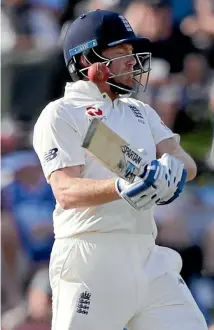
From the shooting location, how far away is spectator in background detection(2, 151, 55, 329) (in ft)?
20.5


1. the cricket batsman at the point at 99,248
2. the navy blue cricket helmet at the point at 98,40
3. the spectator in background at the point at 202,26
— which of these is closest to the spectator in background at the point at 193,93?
the spectator in background at the point at 202,26

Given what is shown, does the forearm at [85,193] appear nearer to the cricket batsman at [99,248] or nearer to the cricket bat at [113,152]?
the cricket batsman at [99,248]

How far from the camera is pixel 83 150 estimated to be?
3455mm

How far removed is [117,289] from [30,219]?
2.97m

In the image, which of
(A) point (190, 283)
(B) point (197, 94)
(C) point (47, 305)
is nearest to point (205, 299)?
(A) point (190, 283)

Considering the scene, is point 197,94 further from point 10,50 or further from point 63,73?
point 10,50

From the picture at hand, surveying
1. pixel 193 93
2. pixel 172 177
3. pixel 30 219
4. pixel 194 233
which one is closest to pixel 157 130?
pixel 172 177

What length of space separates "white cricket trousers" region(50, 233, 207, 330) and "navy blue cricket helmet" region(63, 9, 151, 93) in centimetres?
72

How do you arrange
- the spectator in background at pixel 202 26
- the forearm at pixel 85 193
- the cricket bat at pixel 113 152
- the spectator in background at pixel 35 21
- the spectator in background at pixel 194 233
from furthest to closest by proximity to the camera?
1. the spectator in background at pixel 35 21
2. the spectator in background at pixel 202 26
3. the spectator in background at pixel 194 233
4. the forearm at pixel 85 193
5. the cricket bat at pixel 113 152

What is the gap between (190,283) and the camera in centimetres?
580

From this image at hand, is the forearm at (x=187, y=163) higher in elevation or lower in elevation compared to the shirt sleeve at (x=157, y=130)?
lower

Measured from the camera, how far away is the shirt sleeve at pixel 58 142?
342cm

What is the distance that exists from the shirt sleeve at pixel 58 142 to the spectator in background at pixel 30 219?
2.74 meters

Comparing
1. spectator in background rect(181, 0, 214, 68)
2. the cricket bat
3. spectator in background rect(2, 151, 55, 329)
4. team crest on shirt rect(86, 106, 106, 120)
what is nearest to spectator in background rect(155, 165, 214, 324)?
spectator in background rect(2, 151, 55, 329)
